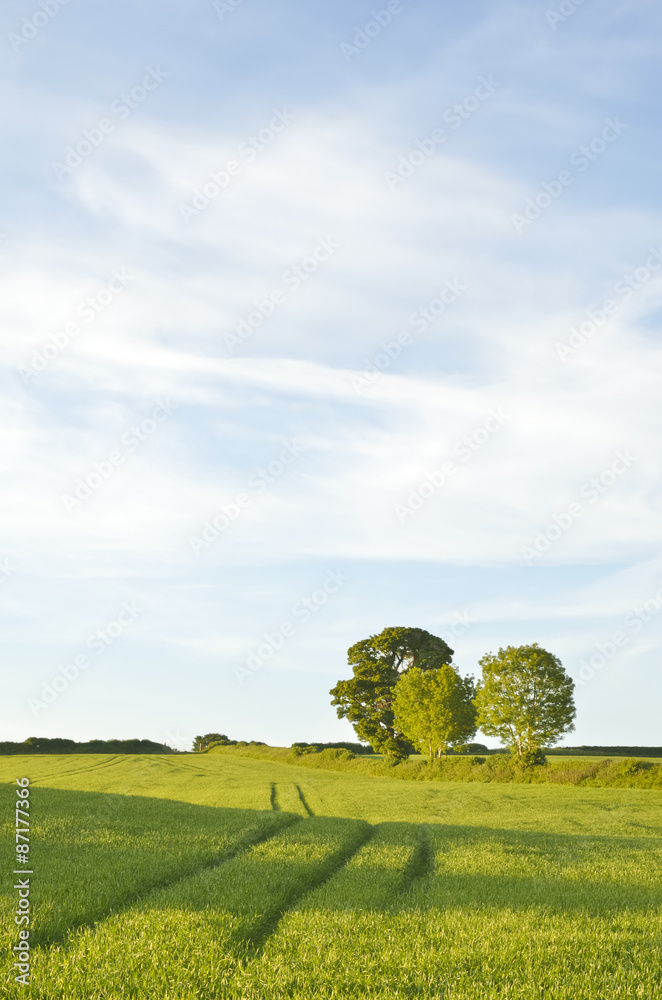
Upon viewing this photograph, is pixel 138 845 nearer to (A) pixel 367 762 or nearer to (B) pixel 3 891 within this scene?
(B) pixel 3 891

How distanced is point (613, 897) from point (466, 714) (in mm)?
59901

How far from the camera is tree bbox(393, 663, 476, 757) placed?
71250mm

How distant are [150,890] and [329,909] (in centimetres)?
432

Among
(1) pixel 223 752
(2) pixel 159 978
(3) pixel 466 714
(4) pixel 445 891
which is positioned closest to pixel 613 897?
(4) pixel 445 891

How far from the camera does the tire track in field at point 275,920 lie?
10.3 meters

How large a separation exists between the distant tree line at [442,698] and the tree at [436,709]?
0.34 ft

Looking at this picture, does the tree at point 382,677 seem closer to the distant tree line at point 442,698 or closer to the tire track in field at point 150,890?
the distant tree line at point 442,698

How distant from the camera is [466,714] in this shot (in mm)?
72188

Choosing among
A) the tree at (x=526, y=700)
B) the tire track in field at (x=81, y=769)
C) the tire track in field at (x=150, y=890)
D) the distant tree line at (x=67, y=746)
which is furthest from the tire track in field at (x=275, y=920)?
the distant tree line at (x=67, y=746)

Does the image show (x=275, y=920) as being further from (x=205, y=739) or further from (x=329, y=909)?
(x=205, y=739)

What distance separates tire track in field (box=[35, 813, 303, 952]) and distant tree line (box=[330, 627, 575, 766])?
41760mm

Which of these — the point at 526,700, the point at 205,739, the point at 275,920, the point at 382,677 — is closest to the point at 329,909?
the point at 275,920

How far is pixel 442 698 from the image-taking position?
71125mm

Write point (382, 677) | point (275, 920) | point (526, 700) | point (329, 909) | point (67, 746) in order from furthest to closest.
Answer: point (67, 746)
point (382, 677)
point (526, 700)
point (329, 909)
point (275, 920)
